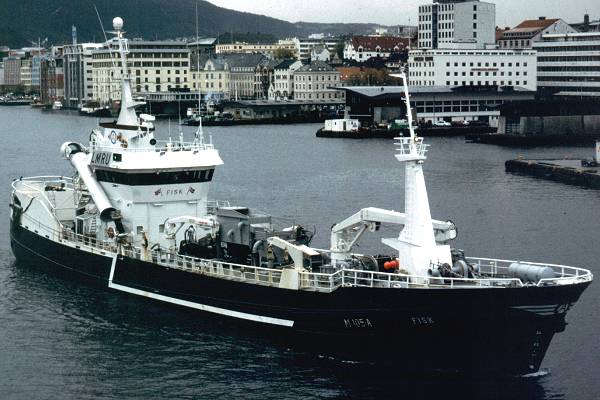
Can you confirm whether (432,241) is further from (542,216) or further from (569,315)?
(542,216)

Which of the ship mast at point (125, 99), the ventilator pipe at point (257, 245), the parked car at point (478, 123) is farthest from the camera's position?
the parked car at point (478, 123)

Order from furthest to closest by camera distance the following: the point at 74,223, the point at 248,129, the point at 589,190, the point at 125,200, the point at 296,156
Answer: the point at 248,129 → the point at 296,156 → the point at 589,190 → the point at 74,223 → the point at 125,200

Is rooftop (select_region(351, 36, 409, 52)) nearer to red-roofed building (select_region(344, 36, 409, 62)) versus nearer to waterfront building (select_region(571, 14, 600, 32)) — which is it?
red-roofed building (select_region(344, 36, 409, 62))

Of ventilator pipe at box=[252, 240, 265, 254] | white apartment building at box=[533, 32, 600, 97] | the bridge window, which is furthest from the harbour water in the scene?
white apartment building at box=[533, 32, 600, 97]

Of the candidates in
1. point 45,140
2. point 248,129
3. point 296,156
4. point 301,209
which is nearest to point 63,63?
point 248,129

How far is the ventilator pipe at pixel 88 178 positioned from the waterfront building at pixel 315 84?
8622 centimetres

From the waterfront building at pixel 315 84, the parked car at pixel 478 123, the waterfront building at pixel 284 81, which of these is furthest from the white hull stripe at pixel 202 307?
the waterfront building at pixel 284 81

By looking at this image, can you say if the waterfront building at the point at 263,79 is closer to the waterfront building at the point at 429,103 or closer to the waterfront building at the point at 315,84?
the waterfront building at the point at 315,84

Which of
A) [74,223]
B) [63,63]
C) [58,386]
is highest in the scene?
[63,63]

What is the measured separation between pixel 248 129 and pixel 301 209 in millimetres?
53113

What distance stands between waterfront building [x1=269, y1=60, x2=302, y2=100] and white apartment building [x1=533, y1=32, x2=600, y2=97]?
2777cm

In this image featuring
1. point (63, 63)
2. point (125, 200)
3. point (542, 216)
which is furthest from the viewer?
point (63, 63)

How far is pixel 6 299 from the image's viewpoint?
2431cm

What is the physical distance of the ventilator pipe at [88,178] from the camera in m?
23.8
